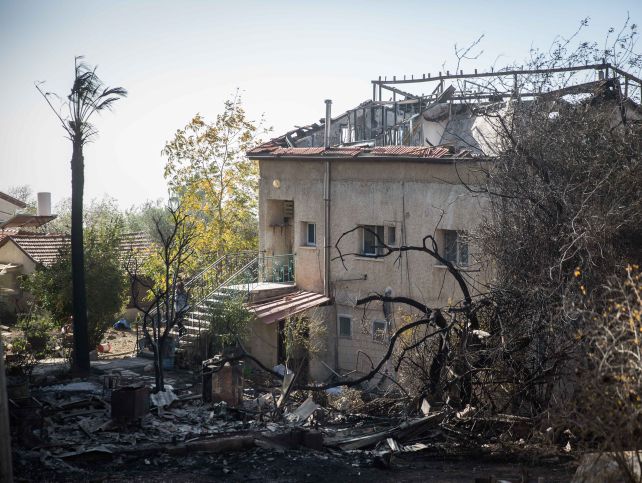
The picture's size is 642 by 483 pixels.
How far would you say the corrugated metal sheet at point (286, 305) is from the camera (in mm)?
23859

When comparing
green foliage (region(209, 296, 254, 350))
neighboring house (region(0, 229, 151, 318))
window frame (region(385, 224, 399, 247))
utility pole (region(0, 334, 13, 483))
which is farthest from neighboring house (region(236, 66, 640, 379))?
utility pole (region(0, 334, 13, 483))

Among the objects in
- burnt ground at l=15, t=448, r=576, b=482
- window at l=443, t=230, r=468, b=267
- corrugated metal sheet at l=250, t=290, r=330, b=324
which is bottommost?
burnt ground at l=15, t=448, r=576, b=482

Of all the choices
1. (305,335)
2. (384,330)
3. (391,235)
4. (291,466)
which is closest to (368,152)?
(391,235)

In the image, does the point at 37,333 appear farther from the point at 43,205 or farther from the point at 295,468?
the point at 43,205

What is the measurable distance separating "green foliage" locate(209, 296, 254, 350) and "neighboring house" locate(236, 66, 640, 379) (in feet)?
3.47

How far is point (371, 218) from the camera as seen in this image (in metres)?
24.8

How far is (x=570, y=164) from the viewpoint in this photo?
14.3 metres

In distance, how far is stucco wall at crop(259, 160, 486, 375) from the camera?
23.0 m

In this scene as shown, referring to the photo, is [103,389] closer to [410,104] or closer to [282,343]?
[282,343]

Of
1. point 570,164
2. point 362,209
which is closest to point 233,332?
point 362,209

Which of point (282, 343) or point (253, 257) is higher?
point (253, 257)

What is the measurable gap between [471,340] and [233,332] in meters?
9.66

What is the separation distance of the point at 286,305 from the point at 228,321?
2689 millimetres

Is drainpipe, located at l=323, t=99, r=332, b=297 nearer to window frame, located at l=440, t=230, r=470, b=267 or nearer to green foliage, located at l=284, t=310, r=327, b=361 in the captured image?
green foliage, located at l=284, t=310, r=327, b=361
